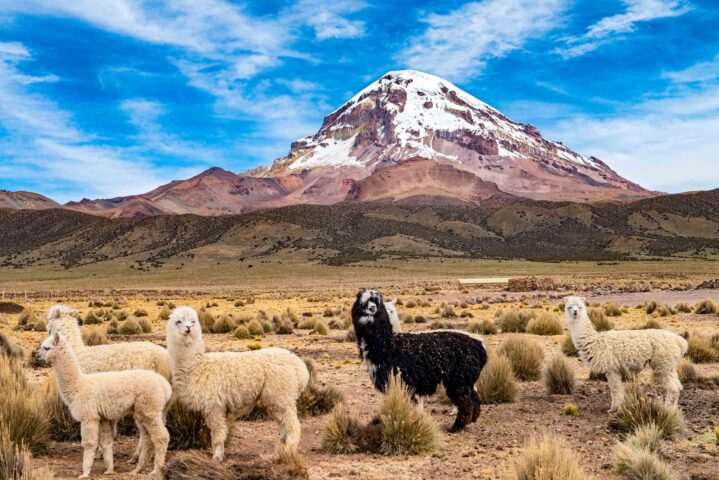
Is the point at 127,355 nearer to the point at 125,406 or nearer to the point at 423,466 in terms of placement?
the point at 125,406

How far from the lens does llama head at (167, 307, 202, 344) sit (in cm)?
769

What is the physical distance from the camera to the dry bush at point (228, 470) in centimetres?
618

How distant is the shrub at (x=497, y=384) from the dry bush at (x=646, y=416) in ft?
8.05

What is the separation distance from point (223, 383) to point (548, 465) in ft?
12.9

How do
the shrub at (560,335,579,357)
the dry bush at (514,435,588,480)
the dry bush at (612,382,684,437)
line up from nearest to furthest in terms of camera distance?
the dry bush at (514,435,588,480), the dry bush at (612,382,684,437), the shrub at (560,335,579,357)

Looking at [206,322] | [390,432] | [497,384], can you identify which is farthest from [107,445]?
[206,322]

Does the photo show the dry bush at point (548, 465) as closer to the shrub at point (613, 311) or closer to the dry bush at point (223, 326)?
the dry bush at point (223, 326)

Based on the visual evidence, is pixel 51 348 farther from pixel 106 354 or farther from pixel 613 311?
pixel 613 311

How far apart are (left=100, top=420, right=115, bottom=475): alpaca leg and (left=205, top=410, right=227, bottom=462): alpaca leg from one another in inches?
48.4

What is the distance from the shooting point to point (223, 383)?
7723mm

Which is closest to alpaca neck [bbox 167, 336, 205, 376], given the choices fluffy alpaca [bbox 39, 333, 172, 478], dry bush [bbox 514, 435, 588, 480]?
fluffy alpaca [bbox 39, 333, 172, 478]

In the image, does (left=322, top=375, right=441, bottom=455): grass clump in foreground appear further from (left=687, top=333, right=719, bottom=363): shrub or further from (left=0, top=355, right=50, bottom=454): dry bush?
(left=687, top=333, right=719, bottom=363): shrub

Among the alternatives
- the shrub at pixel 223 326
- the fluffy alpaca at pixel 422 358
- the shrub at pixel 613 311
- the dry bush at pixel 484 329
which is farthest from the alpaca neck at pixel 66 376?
the shrub at pixel 613 311

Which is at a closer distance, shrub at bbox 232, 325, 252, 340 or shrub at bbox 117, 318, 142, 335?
shrub at bbox 232, 325, 252, 340
